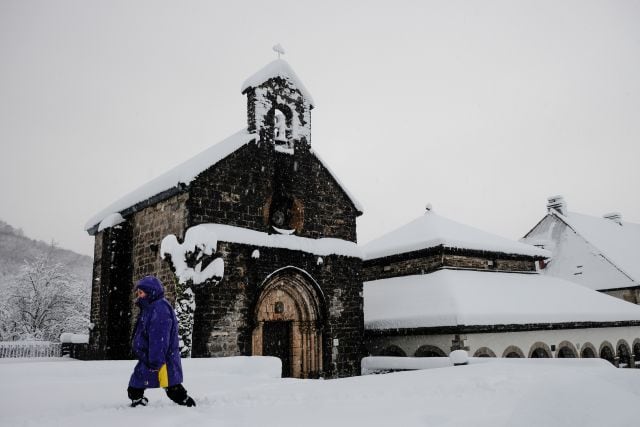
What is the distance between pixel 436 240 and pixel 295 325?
22.6 feet

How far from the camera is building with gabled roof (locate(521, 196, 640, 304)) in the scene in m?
30.9

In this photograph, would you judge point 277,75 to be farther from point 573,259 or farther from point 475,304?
point 573,259

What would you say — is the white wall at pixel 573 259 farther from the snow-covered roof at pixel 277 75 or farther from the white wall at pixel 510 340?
the snow-covered roof at pixel 277 75

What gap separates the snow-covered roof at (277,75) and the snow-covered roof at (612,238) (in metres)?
24.0

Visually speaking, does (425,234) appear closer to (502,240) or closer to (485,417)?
(502,240)

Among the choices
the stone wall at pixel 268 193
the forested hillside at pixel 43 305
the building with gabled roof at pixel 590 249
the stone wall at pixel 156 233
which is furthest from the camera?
the forested hillside at pixel 43 305

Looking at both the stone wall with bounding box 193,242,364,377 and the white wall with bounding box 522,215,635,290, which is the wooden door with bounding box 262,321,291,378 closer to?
the stone wall with bounding box 193,242,364,377

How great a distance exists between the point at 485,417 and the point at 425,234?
15.6m

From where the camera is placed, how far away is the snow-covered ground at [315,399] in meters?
5.49

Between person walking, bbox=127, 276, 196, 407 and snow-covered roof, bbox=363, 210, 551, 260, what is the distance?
14.5m

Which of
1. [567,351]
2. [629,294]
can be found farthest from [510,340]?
[629,294]

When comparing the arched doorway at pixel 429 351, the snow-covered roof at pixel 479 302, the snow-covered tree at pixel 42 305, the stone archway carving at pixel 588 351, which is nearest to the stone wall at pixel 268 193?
the snow-covered roof at pixel 479 302

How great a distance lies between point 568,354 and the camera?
19.8 m

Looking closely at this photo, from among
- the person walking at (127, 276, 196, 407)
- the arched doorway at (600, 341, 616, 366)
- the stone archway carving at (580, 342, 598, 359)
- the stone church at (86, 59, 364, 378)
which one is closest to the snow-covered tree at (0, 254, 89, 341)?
the stone church at (86, 59, 364, 378)
